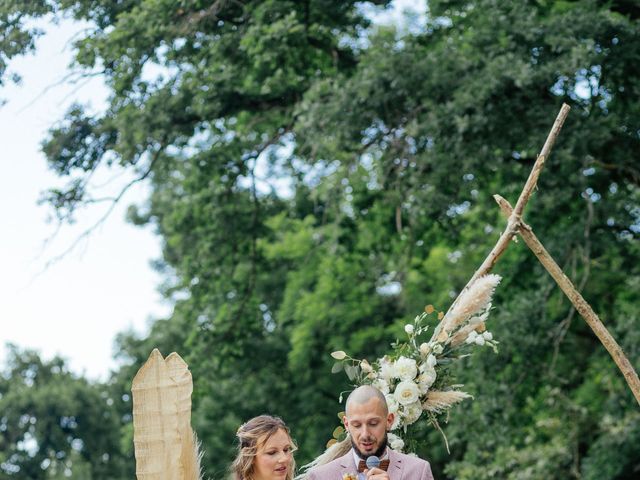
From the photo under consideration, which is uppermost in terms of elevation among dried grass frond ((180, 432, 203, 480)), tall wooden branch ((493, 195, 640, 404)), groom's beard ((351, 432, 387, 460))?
dried grass frond ((180, 432, 203, 480))

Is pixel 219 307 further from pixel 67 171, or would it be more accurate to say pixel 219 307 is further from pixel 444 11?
pixel 444 11

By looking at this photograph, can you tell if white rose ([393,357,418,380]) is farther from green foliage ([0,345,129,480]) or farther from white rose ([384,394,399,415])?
green foliage ([0,345,129,480])

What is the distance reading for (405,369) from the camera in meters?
7.04

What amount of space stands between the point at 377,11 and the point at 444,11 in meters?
0.78

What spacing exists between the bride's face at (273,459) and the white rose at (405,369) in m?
1.63

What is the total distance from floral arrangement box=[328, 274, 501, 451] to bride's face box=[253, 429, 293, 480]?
144cm

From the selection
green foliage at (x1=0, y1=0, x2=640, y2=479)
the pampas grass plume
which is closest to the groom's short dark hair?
the pampas grass plume

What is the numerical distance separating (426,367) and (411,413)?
0.28m

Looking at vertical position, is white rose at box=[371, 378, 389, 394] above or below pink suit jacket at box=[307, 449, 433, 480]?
below

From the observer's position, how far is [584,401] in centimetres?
1988

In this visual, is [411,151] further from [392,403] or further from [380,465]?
[380,465]

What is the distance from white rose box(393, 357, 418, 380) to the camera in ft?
23.1

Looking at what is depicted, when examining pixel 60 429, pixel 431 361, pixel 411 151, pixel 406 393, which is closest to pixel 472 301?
pixel 431 361

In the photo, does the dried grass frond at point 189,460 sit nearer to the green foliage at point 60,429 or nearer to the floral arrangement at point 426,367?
the floral arrangement at point 426,367
